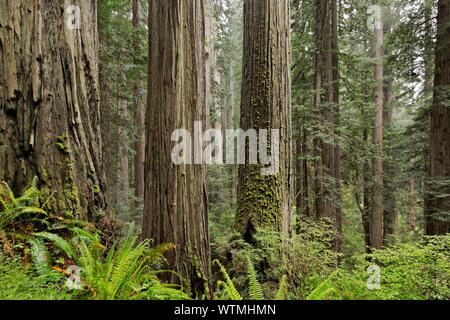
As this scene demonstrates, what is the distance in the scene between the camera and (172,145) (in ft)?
9.05

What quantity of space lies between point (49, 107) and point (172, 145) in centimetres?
153

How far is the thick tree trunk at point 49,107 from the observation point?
8.11 feet

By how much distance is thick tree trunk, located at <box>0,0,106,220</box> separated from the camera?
2.47 metres

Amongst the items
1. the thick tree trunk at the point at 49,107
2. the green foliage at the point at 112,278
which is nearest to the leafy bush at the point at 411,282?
A: the green foliage at the point at 112,278

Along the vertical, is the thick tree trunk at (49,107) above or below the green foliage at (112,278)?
above

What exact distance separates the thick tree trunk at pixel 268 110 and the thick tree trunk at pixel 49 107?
228 centimetres

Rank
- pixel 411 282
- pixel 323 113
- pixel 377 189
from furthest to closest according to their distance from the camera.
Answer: pixel 377 189 < pixel 323 113 < pixel 411 282

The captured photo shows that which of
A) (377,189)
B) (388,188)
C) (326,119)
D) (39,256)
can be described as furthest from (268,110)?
(388,188)

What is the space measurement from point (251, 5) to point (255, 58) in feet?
3.23

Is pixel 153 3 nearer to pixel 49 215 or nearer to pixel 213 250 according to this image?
pixel 49 215

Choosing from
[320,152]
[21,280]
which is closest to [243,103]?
[21,280]

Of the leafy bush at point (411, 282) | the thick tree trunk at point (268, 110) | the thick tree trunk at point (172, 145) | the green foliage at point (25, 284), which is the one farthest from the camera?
the thick tree trunk at point (268, 110)

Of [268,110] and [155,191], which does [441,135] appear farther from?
[155,191]

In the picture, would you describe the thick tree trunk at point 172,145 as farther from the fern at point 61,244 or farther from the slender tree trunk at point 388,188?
the slender tree trunk at point 388,188
